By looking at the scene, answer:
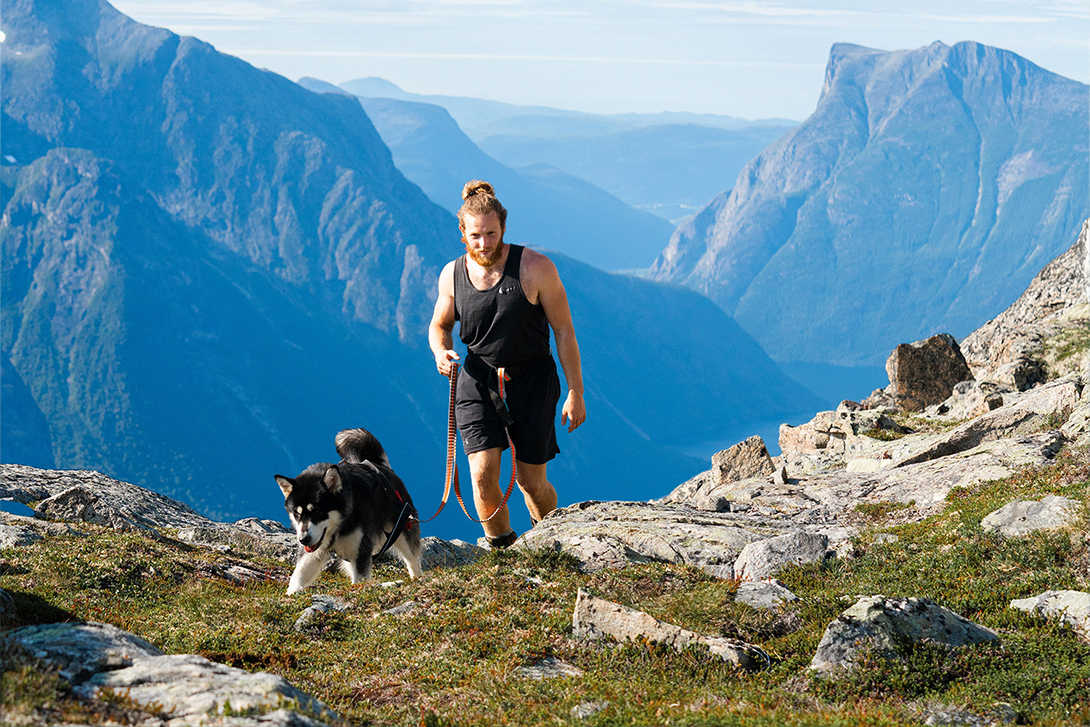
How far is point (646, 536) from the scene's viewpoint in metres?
10.6

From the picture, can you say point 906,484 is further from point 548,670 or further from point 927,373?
point 927,373

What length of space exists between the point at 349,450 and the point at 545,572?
125 inches

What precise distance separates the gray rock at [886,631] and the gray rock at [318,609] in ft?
13.8

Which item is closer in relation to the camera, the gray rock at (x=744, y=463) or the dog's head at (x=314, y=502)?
the dog's head at (x=314, y=502)

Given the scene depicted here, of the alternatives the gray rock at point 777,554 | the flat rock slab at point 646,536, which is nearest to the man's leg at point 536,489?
the flat rock slab at point 646,536

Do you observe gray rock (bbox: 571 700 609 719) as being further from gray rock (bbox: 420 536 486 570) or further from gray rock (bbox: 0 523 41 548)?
gray rock (bbox: 0 523 41 548)

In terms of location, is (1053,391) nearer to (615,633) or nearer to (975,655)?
(975,655)

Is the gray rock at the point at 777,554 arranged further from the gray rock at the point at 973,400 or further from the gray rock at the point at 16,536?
the gray rock at the point at 973,400

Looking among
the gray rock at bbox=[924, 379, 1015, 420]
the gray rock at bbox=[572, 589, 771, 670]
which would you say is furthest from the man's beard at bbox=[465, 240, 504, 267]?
the gray rock at bbox=[924, 379, 1015, 420]

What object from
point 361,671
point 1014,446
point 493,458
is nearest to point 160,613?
point 361,671

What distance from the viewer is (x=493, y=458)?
32.7ft

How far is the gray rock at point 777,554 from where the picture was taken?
9.20m

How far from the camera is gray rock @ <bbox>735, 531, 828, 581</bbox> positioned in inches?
362

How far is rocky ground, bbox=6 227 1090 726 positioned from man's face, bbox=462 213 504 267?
3.23m
